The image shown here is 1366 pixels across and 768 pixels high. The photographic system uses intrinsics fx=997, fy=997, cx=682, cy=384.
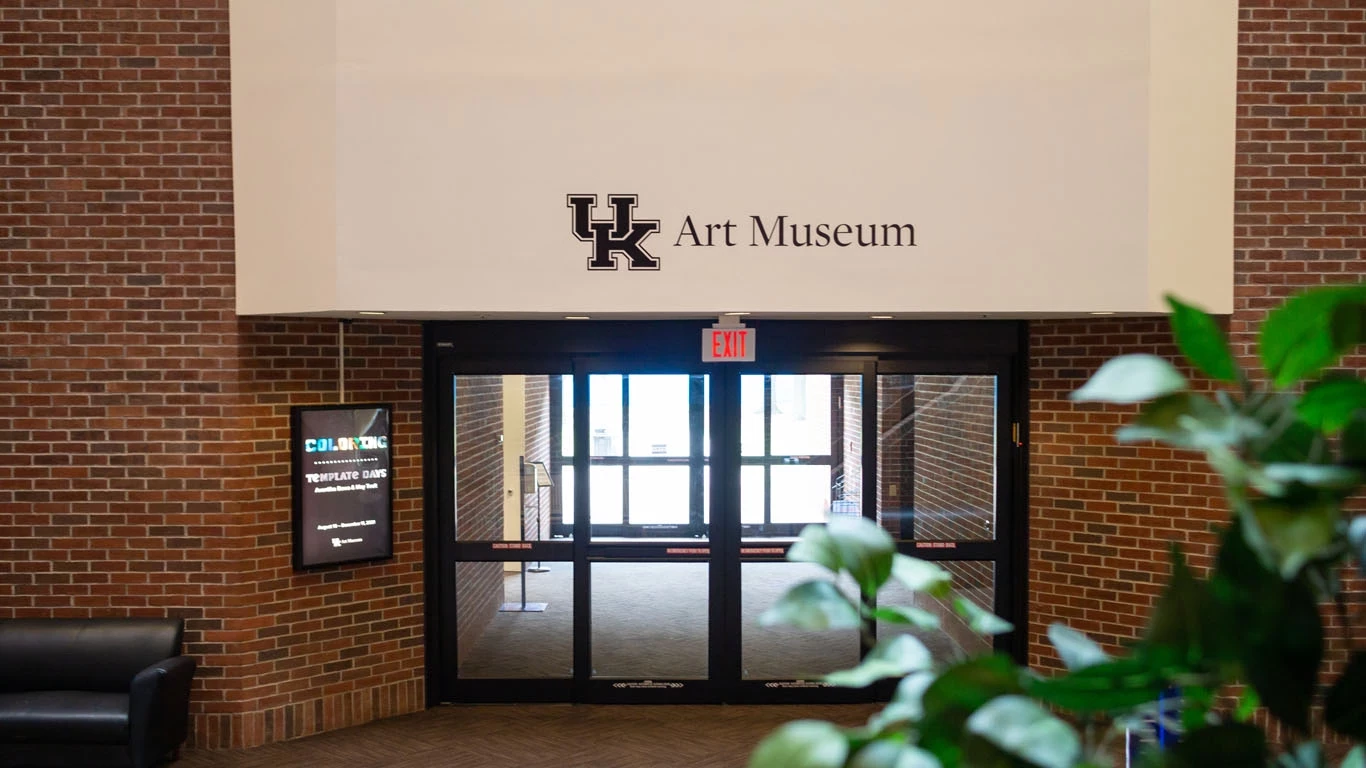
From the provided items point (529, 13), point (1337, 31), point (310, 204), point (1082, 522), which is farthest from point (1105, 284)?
point (310, 204)

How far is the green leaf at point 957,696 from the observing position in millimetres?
889

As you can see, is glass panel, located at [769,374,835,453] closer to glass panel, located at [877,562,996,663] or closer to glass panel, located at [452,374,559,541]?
glass panel, located at [877,562,996,663]

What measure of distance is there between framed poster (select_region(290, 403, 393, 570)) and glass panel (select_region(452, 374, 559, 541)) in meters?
0.50

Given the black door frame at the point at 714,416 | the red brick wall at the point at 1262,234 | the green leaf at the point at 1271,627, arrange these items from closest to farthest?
1. the green leaf at the point at 1271,627
2. the red brick wall at the point at 1262,234
3. the black door frame at the point at 714,416

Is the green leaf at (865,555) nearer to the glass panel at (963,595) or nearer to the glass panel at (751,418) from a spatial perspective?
the glass panel at (751,418)

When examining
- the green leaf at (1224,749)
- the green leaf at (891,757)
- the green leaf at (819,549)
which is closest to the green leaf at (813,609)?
the green leaf at (819,549)

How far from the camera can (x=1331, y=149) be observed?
5.54 meters

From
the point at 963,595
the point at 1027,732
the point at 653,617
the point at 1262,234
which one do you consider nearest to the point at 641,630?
the point at 653,617

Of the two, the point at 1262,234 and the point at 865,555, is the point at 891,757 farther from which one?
the point at 1262,234

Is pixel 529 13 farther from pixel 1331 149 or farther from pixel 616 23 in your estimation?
pixel 1331 149

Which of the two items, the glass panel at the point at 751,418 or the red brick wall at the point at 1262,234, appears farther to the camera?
the glass panel at the point at 751,418

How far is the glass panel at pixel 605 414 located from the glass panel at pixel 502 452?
29cm

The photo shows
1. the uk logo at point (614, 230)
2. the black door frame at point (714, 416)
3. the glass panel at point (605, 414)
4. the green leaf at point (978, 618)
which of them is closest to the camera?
the green leaf at point (978, 618)

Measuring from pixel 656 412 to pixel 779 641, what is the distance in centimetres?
178
